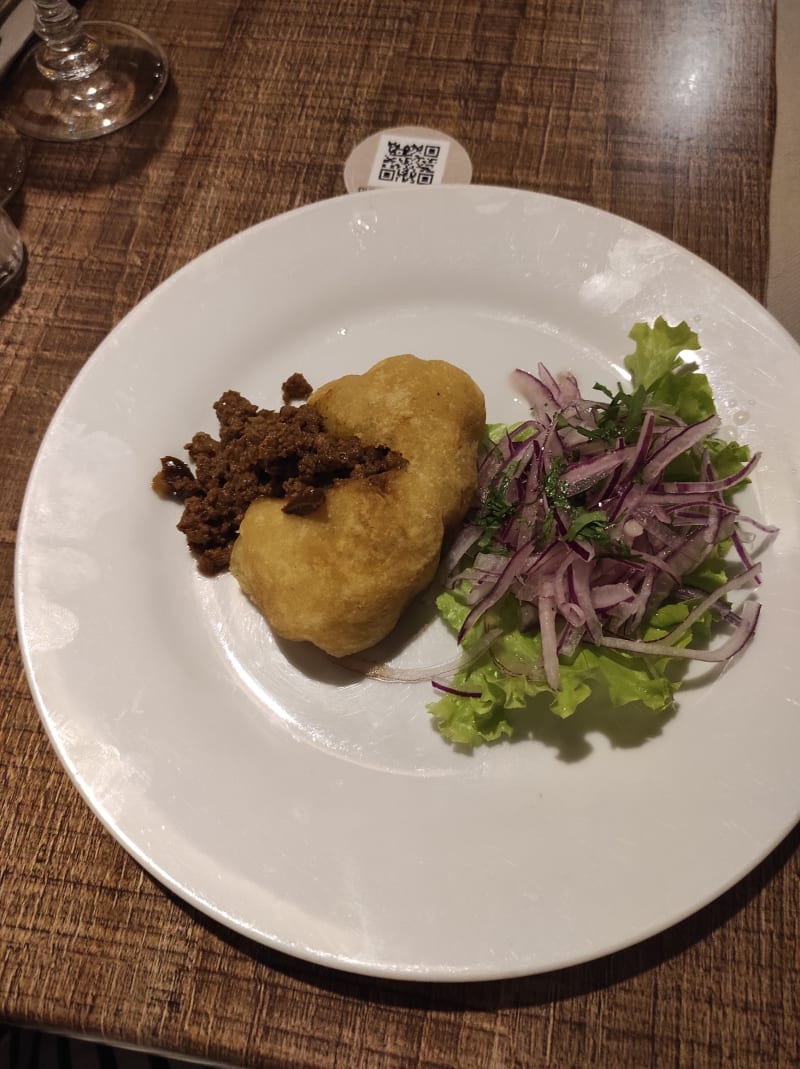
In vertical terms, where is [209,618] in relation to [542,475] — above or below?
below

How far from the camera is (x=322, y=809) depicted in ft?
6.09

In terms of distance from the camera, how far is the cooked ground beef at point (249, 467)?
2.03 m

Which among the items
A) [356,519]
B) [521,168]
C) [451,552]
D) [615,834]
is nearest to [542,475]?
[451,552]

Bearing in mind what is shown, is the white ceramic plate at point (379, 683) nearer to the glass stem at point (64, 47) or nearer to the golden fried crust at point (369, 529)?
the golden fried crust at point (369, 529)

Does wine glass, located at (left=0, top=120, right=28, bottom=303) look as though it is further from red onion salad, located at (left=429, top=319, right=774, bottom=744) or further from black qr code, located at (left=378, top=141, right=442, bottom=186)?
red onion salad, located at (left=429, top=319, right=774, bottom=744)

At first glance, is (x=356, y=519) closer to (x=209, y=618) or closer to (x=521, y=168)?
(x=209, y=618)

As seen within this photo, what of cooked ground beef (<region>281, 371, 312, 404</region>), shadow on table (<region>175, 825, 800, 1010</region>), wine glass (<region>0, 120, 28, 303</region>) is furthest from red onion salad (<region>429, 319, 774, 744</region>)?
wine glass (<region>0, 120, 28, 303</region>)

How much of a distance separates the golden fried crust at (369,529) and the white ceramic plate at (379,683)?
0.63 feet

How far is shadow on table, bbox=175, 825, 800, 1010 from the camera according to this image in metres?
1.79

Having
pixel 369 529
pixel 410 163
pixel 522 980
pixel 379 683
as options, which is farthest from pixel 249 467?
pixel 410 163

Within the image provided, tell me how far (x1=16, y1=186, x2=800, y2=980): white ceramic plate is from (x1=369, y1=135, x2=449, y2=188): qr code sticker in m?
0.56

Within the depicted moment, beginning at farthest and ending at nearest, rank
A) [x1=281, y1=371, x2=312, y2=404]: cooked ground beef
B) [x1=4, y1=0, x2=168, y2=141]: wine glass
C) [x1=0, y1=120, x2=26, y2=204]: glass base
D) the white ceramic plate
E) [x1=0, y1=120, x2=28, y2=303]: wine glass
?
[x1=4, y1=0, x2=168, y2=141]: wine glass
[x1=0, y1=120, x2=26, y2=204]: glass base
[x1=0, y1=120, x2=28, y2=303]: wine glass
[x1=281, y1=371, x2=312, y2=404]: cooked ground beef
the white ceramic plate

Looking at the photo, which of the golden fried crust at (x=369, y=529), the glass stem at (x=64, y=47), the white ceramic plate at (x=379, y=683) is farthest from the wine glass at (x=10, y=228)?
the golden fried crust at (x=369, y=529)

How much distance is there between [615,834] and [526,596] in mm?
612
